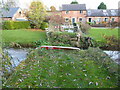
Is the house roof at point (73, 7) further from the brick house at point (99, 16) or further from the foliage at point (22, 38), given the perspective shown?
the foliage at point (22, 38)

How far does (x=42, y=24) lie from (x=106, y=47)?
46.0 feet

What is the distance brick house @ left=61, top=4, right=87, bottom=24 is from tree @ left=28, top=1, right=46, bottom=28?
447 inches

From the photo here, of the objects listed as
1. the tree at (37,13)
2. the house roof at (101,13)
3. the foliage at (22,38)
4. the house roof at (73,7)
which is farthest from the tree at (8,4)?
the house roof at (101,13)

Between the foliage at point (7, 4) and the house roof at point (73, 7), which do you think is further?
the house roof at point (73, 7)

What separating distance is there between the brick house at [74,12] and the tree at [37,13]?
11347mm

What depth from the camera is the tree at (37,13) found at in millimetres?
24503

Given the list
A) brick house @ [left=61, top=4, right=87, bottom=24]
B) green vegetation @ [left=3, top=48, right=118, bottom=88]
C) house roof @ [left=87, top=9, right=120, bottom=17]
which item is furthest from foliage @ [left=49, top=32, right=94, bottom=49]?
house roof @ [left=87, top=9, right=120, bottom=17]

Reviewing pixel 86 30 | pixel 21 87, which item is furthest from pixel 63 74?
pixel 86 30

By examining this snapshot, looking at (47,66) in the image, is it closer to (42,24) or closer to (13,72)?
(13,72)

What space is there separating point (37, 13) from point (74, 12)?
13.9m

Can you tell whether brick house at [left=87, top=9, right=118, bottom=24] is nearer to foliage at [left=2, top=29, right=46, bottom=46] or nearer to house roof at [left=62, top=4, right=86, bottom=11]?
house roof at [left=62, top=4, right=86, bottom=11]

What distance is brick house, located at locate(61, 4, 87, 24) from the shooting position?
3584cm

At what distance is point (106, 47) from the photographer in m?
13.4

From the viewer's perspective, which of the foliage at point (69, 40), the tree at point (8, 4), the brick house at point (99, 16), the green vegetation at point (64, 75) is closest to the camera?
the tree at point (8, 4)
